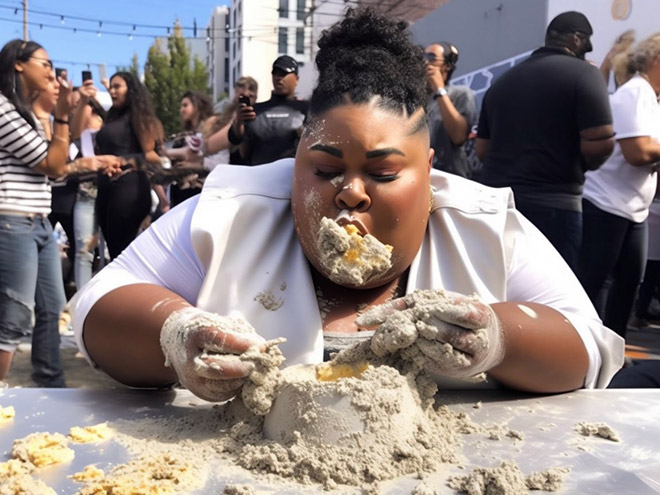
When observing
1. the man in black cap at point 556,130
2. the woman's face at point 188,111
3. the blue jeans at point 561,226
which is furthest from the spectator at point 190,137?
the blue jeans at point 561,226

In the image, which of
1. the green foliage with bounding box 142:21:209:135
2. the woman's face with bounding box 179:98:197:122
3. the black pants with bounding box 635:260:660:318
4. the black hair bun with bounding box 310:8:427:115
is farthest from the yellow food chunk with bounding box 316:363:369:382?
the green foliage with bounding box 142:21:209:135

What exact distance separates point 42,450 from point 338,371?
48 centimetres

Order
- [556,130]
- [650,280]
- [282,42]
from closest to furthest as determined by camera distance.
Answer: [556,130], [650,280], [282,42]

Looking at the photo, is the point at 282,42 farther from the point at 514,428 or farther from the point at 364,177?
the point at 514,428

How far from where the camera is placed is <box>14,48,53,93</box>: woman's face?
8.20 feet

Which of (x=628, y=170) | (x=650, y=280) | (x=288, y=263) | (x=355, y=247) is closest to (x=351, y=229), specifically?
(x=355, y=247)

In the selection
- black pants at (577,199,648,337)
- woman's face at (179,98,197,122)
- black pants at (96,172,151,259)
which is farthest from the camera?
woman's face at (179,98,197,122)

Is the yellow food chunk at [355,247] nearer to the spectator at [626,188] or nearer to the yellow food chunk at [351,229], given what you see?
the yellow food chunk at [351,229]

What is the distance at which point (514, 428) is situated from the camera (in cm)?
113

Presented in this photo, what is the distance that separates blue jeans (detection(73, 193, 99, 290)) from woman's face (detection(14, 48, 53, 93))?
1.57 metres

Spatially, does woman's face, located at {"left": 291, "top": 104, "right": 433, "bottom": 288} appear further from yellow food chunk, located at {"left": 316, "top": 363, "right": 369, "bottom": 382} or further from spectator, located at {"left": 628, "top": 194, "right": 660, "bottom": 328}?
spectator, located at {"left": 628, "top": 194, "right": 660, "bottom": 328}

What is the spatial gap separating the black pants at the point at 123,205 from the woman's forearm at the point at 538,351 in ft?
9.12

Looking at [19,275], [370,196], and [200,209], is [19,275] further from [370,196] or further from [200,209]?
[370,196]

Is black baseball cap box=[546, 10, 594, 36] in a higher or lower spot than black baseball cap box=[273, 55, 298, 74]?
higher
